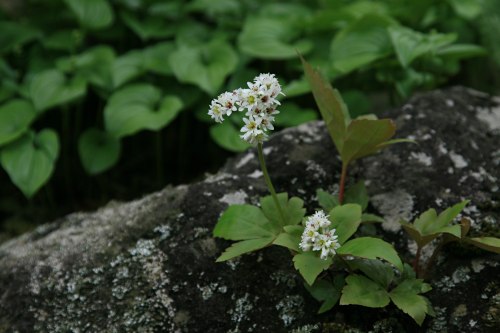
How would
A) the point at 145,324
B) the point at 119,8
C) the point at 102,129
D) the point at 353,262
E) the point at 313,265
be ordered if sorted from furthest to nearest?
the point at 119,8
the point at 102,129
the point at 145,324
the point at 353,262
the point at 313,265

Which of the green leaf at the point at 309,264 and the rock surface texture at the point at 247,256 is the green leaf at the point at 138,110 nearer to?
the rock surface texture at the point at 247,256

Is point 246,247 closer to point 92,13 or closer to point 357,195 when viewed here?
point 357,195

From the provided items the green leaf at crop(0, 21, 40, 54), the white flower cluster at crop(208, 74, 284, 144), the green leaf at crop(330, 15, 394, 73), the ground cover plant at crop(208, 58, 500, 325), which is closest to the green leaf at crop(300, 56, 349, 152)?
the ground cover plant at crop(208, 58, 500, 325)

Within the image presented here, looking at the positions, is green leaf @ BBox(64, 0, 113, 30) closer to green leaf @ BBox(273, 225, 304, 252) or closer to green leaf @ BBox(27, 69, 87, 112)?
green leaf @ BBox(27, 69, 87, 112)

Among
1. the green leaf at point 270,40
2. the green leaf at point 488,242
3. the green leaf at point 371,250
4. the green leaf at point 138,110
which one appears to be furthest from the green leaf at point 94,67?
the green leaf at point 488,242

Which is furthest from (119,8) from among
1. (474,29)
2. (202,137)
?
(474,29)

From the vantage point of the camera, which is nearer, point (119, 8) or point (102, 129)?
point (102, 129)

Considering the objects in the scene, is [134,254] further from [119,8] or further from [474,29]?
[474,29]
